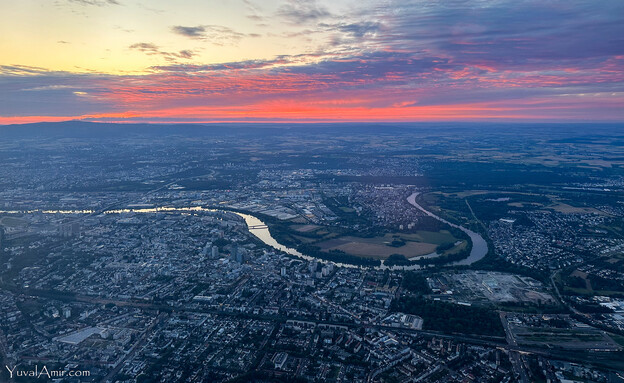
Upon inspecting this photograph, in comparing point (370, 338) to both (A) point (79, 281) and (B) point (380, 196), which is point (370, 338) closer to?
(A) point (79, 281)

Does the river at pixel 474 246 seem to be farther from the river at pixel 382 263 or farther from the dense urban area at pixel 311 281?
the dense urban area at pixel 311 281

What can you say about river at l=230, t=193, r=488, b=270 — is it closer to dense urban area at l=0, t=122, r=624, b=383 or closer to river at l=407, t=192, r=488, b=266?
river at l=407, t=192, r=488, b=266

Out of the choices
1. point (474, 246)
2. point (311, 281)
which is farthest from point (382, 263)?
point (474, 246)

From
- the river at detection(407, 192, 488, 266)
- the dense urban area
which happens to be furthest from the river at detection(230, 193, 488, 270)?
the dense urban area

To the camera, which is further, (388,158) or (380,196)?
(388,158)

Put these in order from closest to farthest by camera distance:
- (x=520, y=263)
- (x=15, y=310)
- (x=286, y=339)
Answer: (x=286, y=339) < (x=15, y=310) < (x=520, y=263)

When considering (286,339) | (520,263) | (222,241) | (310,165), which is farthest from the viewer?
(310,165)

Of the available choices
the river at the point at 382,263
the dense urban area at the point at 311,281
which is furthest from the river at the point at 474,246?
the dense urban area at the point at 311,281

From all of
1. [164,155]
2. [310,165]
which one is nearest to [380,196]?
[310,165]
